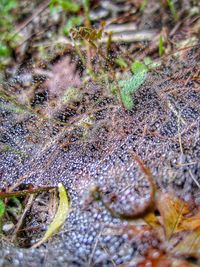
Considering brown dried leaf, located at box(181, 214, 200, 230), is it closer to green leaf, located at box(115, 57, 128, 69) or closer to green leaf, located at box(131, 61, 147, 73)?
green leaf, located at box(131, 61, 147, 73)

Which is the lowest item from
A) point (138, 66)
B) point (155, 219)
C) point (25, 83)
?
point (155, 219)

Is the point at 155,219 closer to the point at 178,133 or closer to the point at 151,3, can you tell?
the point at 178,133

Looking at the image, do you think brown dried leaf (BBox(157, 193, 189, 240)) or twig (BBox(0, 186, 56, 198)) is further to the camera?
twig (BBox(0, 186, 56, 198))

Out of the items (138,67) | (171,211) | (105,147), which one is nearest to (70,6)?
(138,67)

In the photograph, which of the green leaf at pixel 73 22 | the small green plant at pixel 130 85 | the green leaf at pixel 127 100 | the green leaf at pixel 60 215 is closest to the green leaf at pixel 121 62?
the small green plant at pixel 130 85

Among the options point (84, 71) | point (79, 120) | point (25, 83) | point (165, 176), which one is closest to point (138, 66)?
point (84, 71)

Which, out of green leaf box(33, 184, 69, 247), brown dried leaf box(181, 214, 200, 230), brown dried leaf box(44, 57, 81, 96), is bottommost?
brown dried leaf box(181, 214, 200, 230)

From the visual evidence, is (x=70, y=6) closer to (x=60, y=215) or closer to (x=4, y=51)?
(x=4, y=51)

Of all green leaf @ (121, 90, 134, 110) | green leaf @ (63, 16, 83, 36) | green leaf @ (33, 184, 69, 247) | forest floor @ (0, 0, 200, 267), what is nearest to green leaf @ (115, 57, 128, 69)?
forest floor @ (0, 0, 200, 267)

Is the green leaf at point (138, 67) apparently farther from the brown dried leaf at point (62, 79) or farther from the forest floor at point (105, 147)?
the brown dried leaf at point (62, 79)
